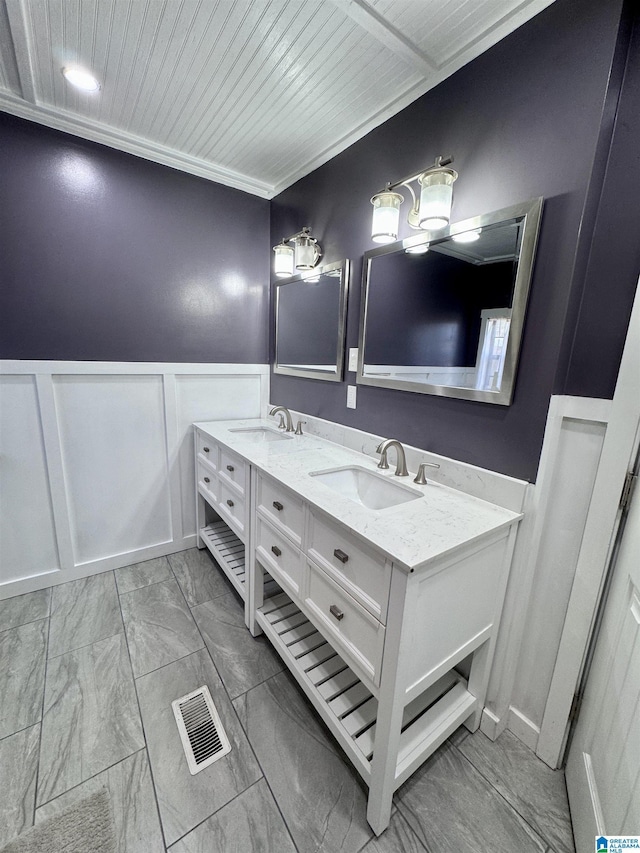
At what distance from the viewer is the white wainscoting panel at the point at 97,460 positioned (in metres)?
1.81

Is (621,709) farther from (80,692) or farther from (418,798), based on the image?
(80,692)

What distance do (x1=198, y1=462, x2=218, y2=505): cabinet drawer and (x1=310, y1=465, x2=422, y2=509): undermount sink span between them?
826 millimetres

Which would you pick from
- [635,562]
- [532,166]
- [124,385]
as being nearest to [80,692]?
[124,385]

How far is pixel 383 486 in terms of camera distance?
4.78 feet

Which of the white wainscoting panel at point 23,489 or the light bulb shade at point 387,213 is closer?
the light bulb shade at point 387,213

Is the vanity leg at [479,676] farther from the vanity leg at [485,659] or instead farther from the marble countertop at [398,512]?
the marble countertop at [398,512]

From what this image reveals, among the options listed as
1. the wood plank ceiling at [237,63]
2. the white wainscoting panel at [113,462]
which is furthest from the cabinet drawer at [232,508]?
the wood plank ceiling at [237,63]

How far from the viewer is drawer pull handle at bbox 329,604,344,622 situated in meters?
1.07

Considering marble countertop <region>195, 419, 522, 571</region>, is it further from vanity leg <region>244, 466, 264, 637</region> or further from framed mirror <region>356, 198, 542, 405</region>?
framed mirror <region>356, 198, 542, 405</region>

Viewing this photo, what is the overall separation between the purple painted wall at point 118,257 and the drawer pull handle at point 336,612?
5.70ft

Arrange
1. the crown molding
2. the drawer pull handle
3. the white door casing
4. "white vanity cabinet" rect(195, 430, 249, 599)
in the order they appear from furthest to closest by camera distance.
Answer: "white vanity cabinet" rect(195, 430, 249, 599)
the crown molding
the drawer pull handle
the white door casing

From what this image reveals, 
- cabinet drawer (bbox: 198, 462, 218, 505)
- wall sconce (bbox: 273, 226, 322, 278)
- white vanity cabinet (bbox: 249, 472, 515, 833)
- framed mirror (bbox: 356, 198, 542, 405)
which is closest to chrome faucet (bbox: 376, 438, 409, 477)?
framed mirror (bbox: 356, 198, 542, 405)

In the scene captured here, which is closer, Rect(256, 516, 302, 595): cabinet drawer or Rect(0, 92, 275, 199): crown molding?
Rect(256, 516, 302, 595): cabinet drawer

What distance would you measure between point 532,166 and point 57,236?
2.11m
